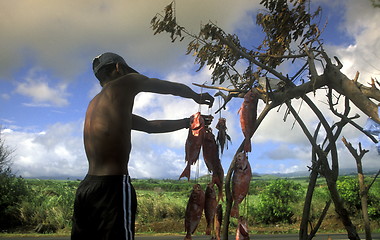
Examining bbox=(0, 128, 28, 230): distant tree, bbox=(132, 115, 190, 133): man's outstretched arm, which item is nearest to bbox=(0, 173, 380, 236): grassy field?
bbox=(0, 128, 28, 230): distant tree

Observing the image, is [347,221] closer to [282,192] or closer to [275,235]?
[275,235]

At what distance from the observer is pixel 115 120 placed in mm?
2377

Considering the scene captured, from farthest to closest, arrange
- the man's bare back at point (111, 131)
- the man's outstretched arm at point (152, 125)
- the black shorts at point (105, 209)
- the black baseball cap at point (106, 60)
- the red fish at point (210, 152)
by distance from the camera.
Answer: the man's outstretched arm at point (152, 125), the black baseball cap at point (106, 60), the red fish at point (210, 152), the man's bare back at point (111, 131), the black shorts at point (105, 209)

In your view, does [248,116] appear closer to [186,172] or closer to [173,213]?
[186,172]

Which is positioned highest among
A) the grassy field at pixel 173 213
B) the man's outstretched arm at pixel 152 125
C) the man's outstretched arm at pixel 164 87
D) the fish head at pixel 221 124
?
the man's outstretched arm at pixel 164 87

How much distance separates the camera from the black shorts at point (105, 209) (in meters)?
2.24

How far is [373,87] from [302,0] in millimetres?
2579

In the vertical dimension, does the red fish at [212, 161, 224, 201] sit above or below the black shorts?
above

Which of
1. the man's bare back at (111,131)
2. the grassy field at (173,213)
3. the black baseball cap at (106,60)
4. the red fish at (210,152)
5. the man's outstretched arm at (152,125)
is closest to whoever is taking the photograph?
the man's bare back at (111,131)

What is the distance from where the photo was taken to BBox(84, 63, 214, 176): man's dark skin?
92.4 inches

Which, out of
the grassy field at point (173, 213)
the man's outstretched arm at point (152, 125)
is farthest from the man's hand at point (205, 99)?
the grassy field at point (173, 213)

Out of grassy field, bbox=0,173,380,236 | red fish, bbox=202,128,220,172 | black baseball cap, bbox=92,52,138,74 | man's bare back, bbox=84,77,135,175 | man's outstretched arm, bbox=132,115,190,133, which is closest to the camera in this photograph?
man's bare back, bbox=84,77,135,175

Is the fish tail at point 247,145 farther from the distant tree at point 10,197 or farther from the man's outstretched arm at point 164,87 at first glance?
the distant tree at point 10,197

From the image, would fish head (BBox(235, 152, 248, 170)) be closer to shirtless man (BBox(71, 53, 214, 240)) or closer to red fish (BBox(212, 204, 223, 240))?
shirtless man (BBox(71, 53, 214, 240))
